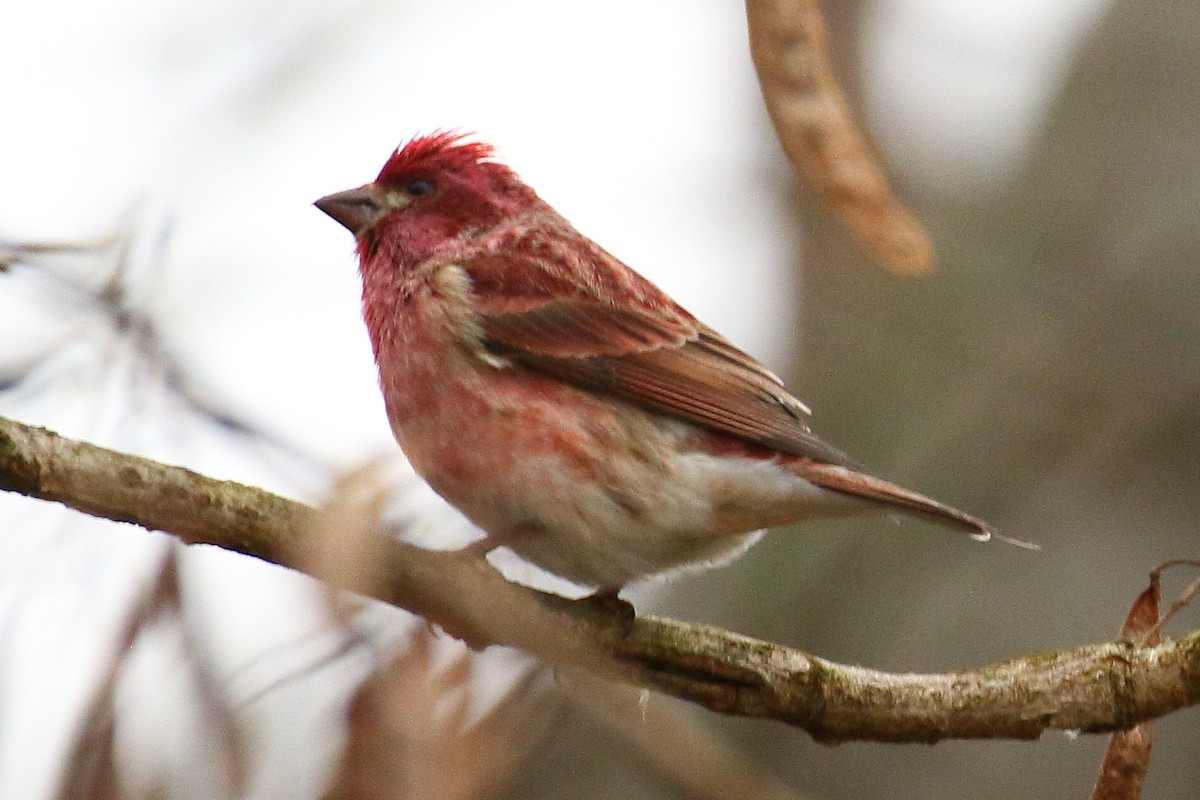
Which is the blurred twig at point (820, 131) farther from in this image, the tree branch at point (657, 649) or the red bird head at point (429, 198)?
the red bird head at point (429, 198)

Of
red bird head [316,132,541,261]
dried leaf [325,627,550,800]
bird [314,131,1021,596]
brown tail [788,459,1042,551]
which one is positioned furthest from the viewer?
red bird head [316,132,541,261]

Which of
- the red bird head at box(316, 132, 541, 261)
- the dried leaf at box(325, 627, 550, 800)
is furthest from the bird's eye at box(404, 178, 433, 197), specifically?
the dried leaf at box(325, 627, 550, 800)

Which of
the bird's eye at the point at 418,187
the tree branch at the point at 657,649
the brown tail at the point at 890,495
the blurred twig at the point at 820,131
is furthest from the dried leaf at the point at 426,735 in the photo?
the bird's eye at the point at 418,187

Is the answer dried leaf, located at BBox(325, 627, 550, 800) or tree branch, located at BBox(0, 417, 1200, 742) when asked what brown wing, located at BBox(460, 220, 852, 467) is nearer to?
tree branch, located at BBox(0, 417, 1200, 742)

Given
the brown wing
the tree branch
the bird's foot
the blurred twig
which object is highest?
the blurred twig

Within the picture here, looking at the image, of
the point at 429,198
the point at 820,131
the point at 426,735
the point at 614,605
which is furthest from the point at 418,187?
the point at 426,735
